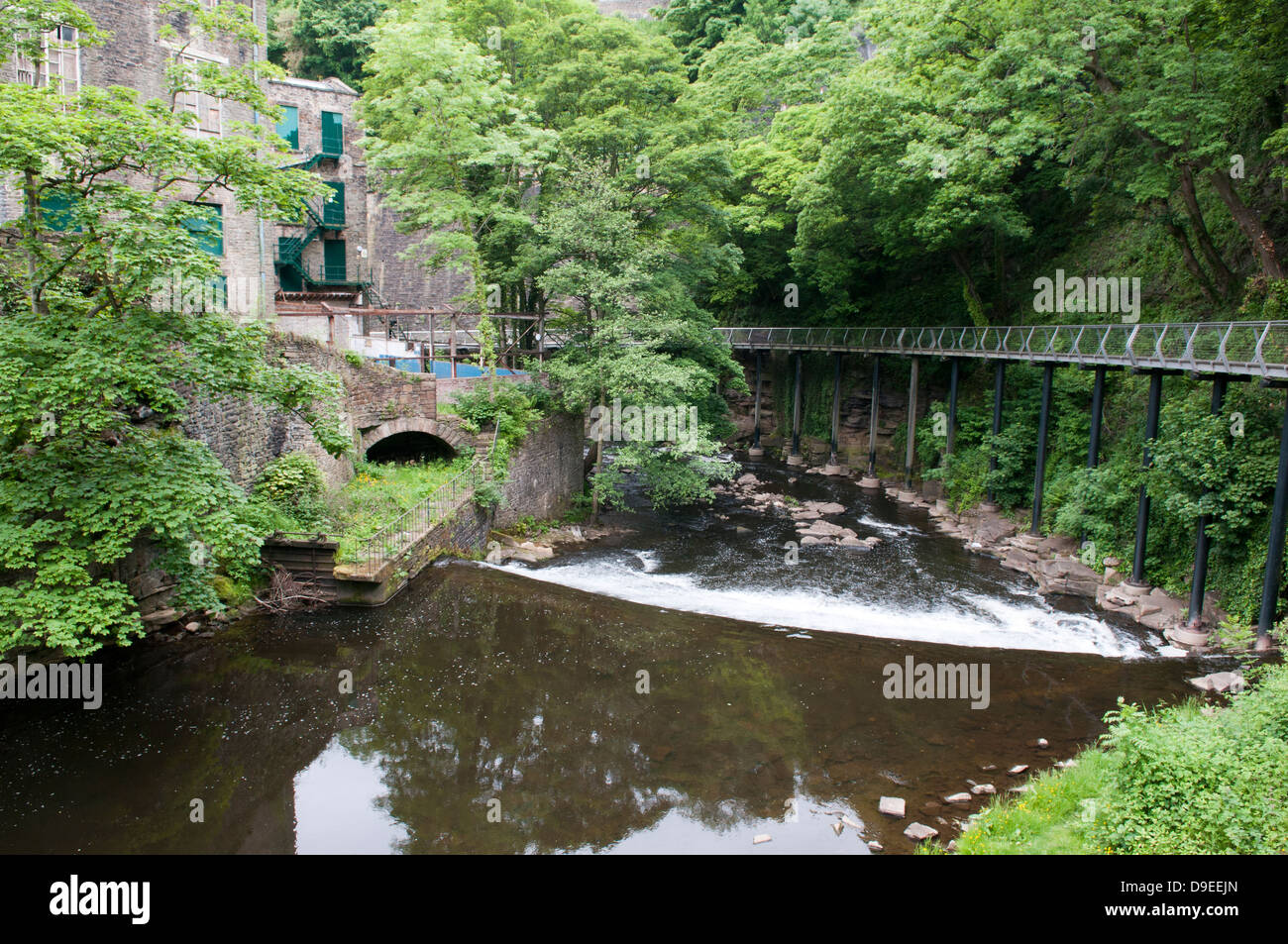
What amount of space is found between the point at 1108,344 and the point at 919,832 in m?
13.1

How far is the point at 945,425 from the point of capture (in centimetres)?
2608

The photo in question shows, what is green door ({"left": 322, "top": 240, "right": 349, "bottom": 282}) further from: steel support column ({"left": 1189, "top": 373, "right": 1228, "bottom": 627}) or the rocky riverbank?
steel support column ({"left": 1189, "top": 373, "right": 1228, "bottom": 627})

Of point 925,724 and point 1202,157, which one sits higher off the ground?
point 1202,157

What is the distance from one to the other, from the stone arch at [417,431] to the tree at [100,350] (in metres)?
7.54

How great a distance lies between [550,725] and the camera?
9953 millimetres

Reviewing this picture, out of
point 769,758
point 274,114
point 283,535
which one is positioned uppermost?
point 274,114

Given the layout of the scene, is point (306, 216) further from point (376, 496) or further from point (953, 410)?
point (953, 410)

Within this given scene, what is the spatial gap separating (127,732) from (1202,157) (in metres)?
20.2

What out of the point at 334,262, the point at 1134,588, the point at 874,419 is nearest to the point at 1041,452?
the point at 1134,588

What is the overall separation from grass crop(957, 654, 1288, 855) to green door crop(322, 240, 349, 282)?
105 feet

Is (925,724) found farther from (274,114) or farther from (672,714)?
(274,114)

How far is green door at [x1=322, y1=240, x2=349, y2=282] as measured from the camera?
3338 cm

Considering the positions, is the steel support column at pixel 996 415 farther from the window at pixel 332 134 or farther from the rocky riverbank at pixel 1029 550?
the window at pixel 332 134
